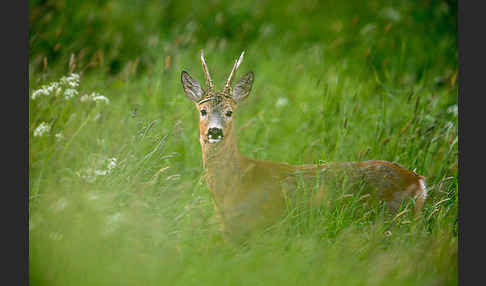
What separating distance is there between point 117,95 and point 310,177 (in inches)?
93.6

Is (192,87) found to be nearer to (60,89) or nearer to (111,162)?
(111,162)

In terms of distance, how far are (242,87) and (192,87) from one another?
355mm

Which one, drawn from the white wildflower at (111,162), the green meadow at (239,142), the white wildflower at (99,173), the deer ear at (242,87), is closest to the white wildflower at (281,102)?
the green meadow at (239,142)

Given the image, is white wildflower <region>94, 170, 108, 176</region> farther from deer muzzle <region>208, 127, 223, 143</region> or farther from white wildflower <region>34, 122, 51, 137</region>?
deer muzzle <region>208, 127, 223, 143</region>

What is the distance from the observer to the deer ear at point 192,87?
4281mm

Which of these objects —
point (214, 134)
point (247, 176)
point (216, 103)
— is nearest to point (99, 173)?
point (214, 134)

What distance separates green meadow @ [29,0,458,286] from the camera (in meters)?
3.45

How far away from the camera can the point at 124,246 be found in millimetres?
3488

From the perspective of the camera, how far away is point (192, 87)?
4.30 meters

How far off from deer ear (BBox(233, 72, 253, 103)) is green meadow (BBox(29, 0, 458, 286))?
65cm

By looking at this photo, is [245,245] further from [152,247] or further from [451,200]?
[451,200]

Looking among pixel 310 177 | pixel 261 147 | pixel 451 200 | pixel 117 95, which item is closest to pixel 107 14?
pixel 117 95

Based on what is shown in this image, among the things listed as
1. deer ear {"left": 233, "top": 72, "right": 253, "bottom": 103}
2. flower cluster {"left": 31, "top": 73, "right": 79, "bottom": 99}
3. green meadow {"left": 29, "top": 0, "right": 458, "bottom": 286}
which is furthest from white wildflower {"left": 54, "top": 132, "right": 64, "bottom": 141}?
deer ear {"left": 233, "top": 72, "right": 253, "bottom": 103}

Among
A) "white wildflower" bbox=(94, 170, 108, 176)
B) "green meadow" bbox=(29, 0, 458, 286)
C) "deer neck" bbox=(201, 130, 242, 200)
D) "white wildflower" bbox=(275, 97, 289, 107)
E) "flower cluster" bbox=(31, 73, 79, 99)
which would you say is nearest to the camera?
"green meadow" bbox=(29, 0, 458, 286)
